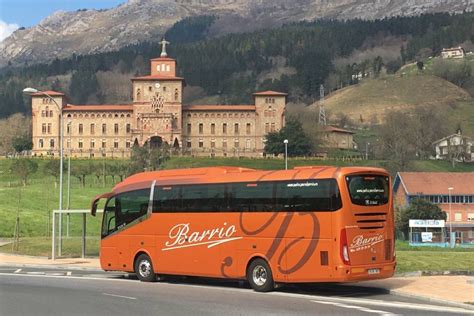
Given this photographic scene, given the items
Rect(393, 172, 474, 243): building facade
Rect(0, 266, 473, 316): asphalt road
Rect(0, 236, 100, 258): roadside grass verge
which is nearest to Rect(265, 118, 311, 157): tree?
Rect(393, 172, 474, 243): building facade

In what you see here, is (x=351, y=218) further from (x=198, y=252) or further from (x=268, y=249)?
(x=198, y=252)

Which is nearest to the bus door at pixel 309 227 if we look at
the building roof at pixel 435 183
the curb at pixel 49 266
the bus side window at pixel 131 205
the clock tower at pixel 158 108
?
the bus side window at pixel 131 205

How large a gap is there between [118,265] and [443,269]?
37.0ft

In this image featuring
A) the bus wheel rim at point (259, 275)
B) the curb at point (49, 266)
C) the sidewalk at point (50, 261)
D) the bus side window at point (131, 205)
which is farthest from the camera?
the sidewalk at point (50, 261)

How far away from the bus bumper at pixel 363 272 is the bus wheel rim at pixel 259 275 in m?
2.46

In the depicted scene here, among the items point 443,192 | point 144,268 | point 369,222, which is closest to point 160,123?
point 443,192

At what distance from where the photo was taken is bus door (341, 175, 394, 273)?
56.7 ft

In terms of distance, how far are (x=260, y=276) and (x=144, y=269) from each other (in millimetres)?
5203

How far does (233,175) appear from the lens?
19.8m

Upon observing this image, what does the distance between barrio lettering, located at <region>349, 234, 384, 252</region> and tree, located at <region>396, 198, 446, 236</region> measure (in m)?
44.0

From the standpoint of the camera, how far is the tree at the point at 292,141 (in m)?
128

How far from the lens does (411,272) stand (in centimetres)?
2148

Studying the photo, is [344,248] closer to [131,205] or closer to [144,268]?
[144,268]

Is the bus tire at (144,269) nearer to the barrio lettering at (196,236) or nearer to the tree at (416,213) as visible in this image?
the barrio lettering at (196,236)
